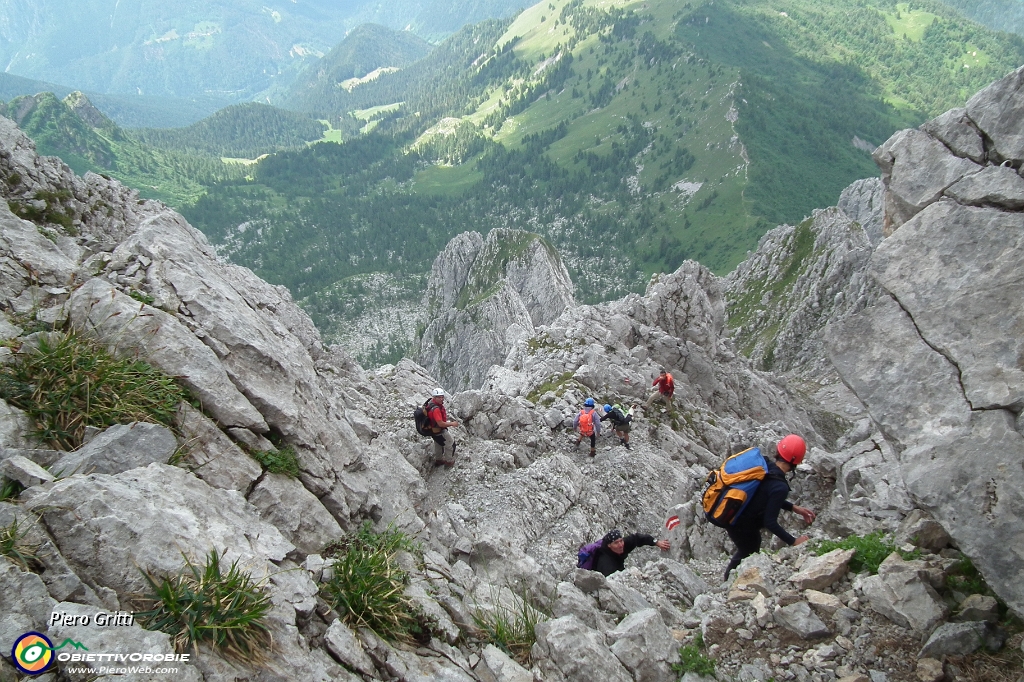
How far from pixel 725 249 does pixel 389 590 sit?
181m

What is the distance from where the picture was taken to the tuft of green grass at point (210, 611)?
5.90 meters

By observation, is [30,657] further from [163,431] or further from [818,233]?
[818,233]

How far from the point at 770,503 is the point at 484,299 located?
58771 mm

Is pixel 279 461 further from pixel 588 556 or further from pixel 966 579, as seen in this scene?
pixel 966 579

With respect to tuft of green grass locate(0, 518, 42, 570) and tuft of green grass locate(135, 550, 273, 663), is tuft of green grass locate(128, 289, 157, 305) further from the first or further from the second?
tuft of green grass locate(135, 550, 273, 663)

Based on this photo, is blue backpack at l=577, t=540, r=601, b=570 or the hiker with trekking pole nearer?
the hiker with trekking pole

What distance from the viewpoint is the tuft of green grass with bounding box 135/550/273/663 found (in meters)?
5.90

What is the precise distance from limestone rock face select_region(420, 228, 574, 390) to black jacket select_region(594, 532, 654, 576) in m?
36.7

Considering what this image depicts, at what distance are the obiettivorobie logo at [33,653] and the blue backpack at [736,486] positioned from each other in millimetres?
9795

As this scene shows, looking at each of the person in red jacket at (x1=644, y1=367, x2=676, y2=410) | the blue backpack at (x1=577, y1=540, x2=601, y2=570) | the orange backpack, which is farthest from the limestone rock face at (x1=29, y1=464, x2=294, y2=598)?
the person in red jacket at (x1=644, y1=367, x2=676, y2=410)

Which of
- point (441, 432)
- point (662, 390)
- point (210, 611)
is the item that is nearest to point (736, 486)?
point (210, 611)

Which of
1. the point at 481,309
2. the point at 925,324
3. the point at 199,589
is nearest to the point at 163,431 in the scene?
the point at 199,589

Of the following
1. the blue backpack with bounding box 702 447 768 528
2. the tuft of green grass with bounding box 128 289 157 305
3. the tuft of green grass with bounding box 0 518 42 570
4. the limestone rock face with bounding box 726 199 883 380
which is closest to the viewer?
the tuft of green grass with bounding box 0 518 42 570

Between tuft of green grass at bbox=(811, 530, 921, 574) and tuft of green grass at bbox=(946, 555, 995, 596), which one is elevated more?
tuft of green grass at bbox=(946, 555, 995, 596)
